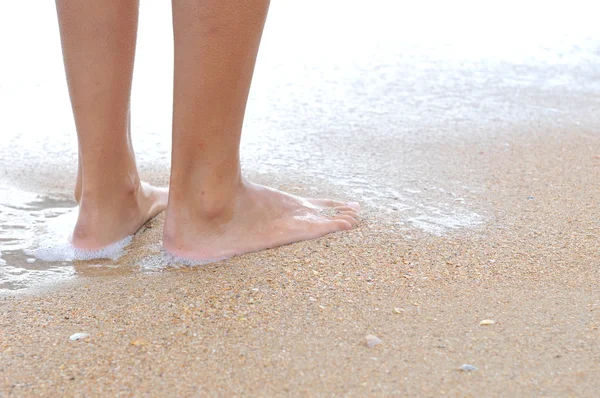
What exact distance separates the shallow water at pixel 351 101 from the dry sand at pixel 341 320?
0.52ft

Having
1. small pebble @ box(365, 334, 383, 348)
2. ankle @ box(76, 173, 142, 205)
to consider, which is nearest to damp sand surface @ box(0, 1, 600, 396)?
small pebble @ box(365, 334, 383, 348)

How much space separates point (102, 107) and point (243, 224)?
1.36 feet

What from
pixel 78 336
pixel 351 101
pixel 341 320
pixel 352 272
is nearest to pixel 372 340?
pixel 341 320

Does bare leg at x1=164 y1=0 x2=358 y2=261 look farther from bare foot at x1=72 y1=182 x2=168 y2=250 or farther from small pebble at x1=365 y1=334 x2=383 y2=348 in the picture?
small pebble at x1=365 y1=334 x2=383 y2=348

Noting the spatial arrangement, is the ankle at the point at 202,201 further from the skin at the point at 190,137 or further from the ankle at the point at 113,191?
the ankle at the point at 113,191

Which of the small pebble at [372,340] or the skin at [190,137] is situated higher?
the skin at [190,137]

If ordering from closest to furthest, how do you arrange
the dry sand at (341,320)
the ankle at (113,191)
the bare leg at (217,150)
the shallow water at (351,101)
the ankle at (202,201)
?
the dry sand at (341,320) → the bare leg at (217,150) → the ankle at (202,201) → the ankle at (113,191) → the shallow water at (351,101)

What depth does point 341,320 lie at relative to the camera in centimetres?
135

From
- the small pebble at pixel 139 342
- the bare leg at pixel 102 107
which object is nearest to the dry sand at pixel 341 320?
the small pebble at pixel 139 342

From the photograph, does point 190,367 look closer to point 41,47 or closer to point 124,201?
point 124,201

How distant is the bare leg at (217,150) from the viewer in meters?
1.53

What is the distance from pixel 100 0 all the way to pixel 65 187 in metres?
0.82

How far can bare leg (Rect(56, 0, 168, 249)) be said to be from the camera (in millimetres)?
1671

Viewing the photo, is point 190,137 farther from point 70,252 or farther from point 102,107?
point 70,252
